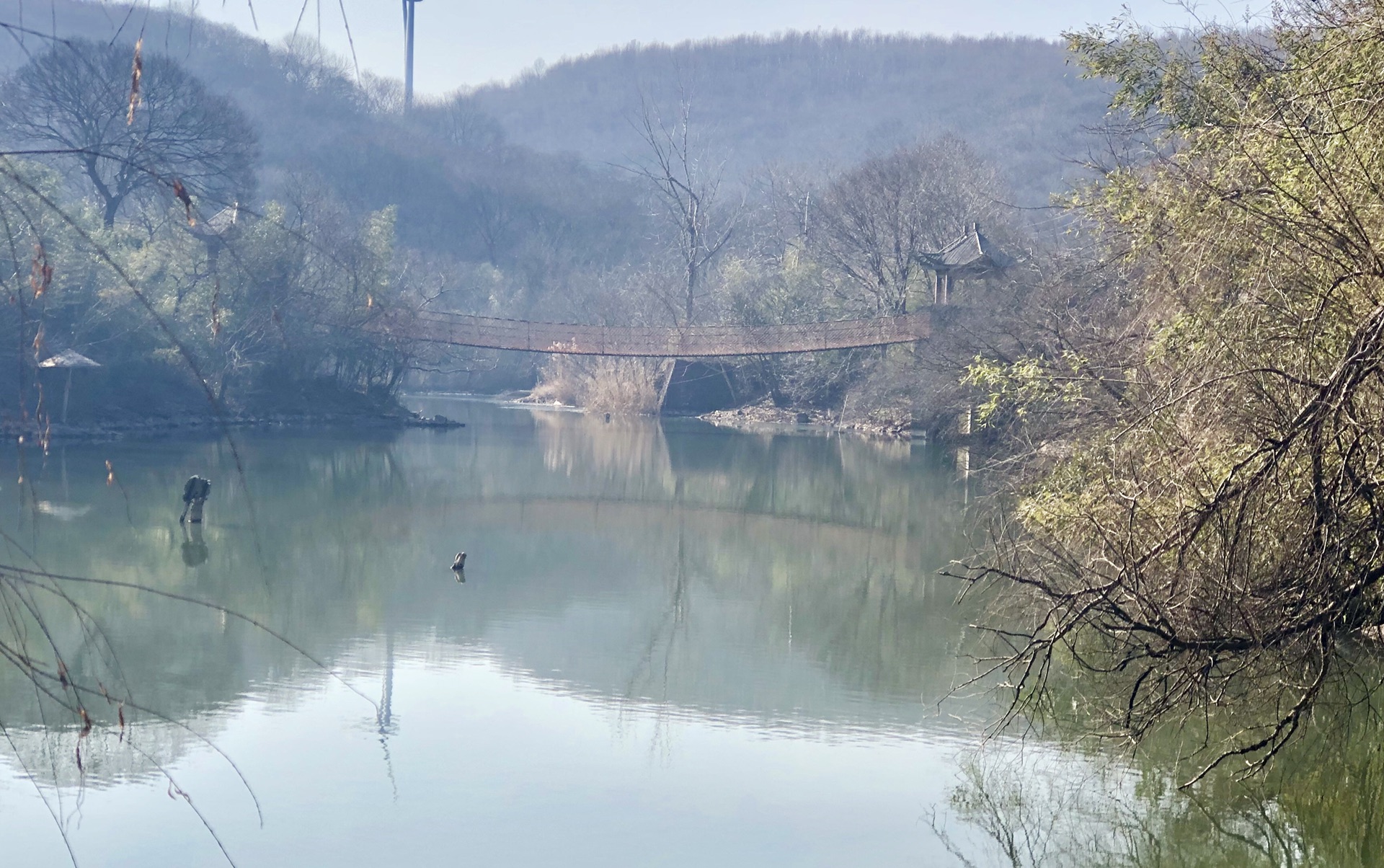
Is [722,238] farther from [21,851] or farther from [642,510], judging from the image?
[21,851]

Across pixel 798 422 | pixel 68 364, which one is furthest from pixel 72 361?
pixel 798 422

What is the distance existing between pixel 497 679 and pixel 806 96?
69.5 m

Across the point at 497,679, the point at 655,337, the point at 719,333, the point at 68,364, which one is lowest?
the point at 497,679

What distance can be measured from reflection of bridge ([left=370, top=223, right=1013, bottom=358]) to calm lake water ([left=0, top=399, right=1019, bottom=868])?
8.25 metres

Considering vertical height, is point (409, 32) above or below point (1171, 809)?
above

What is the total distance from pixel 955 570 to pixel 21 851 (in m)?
8.23

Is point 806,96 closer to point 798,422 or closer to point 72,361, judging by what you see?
point 798,422

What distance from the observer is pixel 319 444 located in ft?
74.1

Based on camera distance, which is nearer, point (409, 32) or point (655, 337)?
point (409, 32)

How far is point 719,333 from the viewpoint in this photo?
27.4 meters

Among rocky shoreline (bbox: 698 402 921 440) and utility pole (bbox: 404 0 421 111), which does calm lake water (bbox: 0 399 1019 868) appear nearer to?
utility pole (bbox: 404 0 421 111)

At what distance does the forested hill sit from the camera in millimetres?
63719

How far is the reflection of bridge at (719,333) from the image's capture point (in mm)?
24859

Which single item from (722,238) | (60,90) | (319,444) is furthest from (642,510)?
(722,238)
